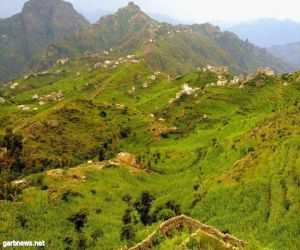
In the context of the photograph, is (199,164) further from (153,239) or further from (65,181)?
(153,239)

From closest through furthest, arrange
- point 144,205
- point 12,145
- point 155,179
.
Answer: point 144,205, point 155,179, point 12,145

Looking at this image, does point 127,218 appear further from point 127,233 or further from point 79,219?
point 127,233

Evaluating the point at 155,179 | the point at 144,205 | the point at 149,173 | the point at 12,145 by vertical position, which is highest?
the point at 12,145

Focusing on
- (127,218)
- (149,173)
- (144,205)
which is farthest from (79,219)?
(149,173)

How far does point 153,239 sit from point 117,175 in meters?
54.3

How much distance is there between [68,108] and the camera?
138m

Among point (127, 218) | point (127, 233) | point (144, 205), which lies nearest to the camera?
point (127, 233)

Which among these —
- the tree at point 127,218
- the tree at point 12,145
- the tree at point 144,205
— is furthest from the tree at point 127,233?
the tree at point 12,145

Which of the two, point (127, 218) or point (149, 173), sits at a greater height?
point (127, 218)

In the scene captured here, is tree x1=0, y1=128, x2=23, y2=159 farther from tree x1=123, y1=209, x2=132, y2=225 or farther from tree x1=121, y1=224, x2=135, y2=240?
tree x1=121, y1=224, x2=135, y2=240

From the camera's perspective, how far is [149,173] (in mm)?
96250

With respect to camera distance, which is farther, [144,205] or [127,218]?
[144,205]

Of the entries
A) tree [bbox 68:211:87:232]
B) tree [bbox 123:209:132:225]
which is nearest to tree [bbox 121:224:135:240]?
tree [bbox 123:209:132:225]

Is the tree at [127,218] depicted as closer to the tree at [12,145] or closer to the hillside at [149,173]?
the hillside at [149,173]
